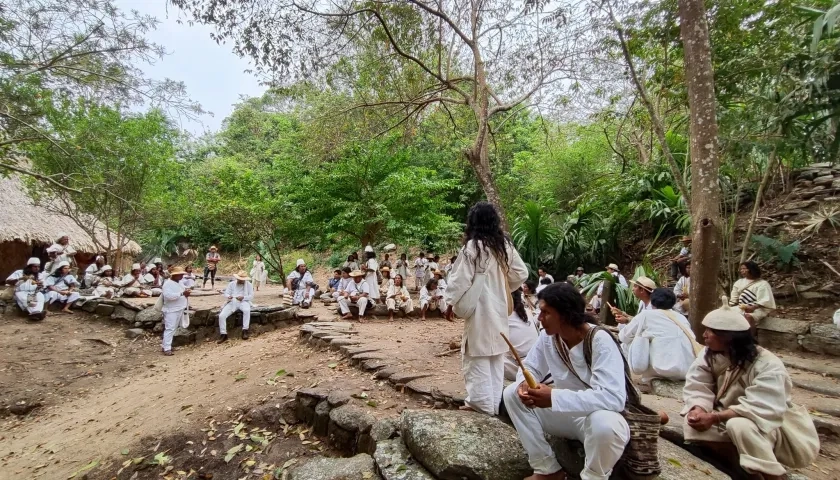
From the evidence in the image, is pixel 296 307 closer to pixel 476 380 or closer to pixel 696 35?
pixel 476 380

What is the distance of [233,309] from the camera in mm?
8711

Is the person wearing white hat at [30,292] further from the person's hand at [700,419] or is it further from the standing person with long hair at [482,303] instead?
the person's hand at [700,419]

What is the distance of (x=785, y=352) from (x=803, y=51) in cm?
401

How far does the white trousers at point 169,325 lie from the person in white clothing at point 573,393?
8.24 metres

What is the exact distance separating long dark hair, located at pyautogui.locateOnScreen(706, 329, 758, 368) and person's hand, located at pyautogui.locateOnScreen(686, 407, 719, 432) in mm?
328

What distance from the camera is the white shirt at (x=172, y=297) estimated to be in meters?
8.50

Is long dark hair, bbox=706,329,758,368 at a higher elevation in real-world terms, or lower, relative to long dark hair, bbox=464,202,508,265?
lower

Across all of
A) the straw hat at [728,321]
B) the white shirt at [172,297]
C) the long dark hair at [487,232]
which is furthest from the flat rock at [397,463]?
the white shirt at [172,297]

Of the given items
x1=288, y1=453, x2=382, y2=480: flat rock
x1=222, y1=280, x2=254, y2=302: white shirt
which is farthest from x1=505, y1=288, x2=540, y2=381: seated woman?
x1=222, y1=280, x2=254, y2=302: white shirt

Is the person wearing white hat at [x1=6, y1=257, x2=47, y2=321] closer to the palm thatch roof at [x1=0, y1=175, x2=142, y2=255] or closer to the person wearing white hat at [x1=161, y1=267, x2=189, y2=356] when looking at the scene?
the palm thatch roof at [x1=0, y1=175, x2=142, y2=255]

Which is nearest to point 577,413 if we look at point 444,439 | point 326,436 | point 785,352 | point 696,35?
point 444,439

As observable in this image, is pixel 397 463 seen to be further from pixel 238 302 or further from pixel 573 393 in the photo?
pixel 238 302

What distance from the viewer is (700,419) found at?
2.41m

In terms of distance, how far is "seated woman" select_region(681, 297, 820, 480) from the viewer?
7.36 feet
